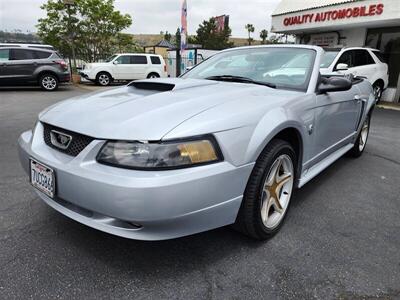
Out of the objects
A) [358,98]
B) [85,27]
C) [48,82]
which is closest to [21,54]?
[48,82]

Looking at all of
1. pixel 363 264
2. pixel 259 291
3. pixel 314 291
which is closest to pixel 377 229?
pixel 363 264

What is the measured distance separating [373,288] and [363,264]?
24 centimetres

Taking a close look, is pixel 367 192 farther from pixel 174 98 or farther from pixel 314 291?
pixel 174 98

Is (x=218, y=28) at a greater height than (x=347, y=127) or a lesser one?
greater

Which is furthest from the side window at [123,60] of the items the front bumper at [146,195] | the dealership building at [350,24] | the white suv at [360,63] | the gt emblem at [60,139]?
the front bumper at [146,195]

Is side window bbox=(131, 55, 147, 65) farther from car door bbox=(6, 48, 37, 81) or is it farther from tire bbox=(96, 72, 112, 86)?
car door bbox=(6, 48, 37, 81)

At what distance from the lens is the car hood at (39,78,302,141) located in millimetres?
1816

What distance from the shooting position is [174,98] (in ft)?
7.43

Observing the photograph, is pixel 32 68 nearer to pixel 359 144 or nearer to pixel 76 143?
pixel 359 144

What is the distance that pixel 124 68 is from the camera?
16.3 m

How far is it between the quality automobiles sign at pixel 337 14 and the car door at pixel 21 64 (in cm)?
994

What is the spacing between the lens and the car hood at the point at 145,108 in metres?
1.82

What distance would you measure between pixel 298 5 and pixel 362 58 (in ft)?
15.0

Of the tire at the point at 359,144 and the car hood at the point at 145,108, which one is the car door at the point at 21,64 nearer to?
the car hood at the point at 145,108
